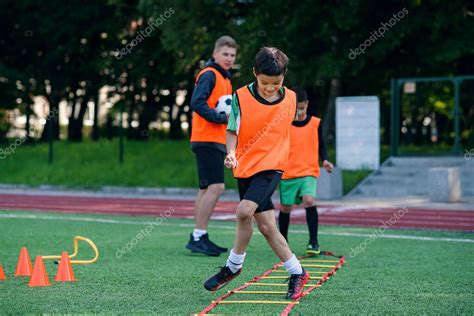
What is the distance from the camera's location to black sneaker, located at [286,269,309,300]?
6844mm

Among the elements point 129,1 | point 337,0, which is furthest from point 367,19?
point 129,1

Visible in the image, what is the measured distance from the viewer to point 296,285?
693 centimetres

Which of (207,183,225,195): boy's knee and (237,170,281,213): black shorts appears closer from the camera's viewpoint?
(237,170,281,213): black shorts

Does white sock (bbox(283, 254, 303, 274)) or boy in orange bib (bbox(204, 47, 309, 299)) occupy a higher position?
boy in orange bib (bbox(204, 47, 309, 299))

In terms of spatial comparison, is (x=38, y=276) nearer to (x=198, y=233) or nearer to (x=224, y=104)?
(x=198, y=233)

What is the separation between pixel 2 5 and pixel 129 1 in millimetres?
6371

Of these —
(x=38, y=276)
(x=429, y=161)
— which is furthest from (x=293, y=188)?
(x=429, y=161)

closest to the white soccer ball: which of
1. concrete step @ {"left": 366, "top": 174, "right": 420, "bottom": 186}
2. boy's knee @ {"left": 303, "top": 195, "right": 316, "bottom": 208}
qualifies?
boy's knee @ {"left": 303, "top": 195, "right": 316, "bottom": 208}

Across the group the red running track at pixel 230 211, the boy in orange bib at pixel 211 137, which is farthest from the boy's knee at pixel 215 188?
the red running track at pixel 230 211

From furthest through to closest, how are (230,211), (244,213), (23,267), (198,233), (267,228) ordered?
1. (230,211)
2. (198,233)
3. (23,267)
4. (267,228)
5. (244,213)

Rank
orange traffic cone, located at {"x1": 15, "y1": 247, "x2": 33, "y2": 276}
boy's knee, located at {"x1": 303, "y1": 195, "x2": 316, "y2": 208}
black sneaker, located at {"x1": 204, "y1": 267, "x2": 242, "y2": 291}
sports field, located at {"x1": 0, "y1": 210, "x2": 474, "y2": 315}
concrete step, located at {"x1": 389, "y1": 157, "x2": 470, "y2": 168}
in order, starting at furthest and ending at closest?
concrete step, located at {"x1": 389, "y1": 157, "x2": 470, "y2": 168}
boy's knee, located at {"x1": 303, "y1": 195, "x2": 316, "y2": 208}
orange traffic cone, located at {"x1": 15, "y1": 247, "x2": 33, "y2": 276}
black sneaker, located at {"x1": 204, "y1": 267, "x2": 242, "y2": 291}
sports field, located at {"x1": 0, "y1": 210, "x2": 474, "y2": 315}

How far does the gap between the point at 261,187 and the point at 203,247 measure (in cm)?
291

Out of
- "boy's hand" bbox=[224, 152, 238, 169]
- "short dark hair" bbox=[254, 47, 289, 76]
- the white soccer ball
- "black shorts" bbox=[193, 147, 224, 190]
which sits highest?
"short dark hair" bbox=[254, 47, 289, 76]

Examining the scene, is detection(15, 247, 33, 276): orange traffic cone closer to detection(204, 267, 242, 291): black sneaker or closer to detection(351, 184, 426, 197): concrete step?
detection(204, 267, 242, 291): black sneaker
